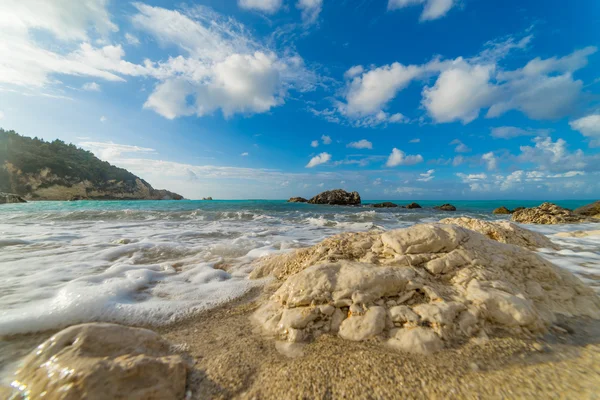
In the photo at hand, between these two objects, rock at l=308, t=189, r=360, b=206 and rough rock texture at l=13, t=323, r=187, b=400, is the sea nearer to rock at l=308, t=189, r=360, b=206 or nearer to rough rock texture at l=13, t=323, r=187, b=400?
rough rock texture at l=13, t=323, r=187, b=400

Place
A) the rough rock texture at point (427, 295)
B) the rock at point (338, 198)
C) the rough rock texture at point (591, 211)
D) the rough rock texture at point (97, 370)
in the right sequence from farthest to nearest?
the rock at point (338, 198) → the rough rock texture at point (591, 211) → the rough rock texture at point (427, 295) → the rough rock texture at point (97, 370)

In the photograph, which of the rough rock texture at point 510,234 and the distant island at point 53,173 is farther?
the distant island at point 53,173

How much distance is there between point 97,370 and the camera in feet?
4.10

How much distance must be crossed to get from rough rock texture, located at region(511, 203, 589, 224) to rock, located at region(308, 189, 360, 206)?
1190 inches

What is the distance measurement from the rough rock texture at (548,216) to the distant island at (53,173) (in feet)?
238

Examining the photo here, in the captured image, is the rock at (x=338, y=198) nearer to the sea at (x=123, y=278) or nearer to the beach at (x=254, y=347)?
the sea at (x=123, y=278)

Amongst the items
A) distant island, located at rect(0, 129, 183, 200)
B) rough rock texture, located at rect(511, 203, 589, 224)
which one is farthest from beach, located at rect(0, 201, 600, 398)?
distant island, located at rect(0, 129, 183, 200)

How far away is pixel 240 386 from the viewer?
1.40 meters

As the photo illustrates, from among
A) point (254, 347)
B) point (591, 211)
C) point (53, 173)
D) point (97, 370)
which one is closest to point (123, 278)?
point (97, 370)

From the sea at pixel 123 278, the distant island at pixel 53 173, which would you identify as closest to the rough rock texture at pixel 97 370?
the sea at pixel 123 278

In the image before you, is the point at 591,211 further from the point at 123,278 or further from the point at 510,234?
the point at 123,278

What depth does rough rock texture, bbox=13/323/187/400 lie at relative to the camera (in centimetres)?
119

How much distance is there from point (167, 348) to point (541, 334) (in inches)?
120

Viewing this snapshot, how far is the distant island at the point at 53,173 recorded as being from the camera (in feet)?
140
